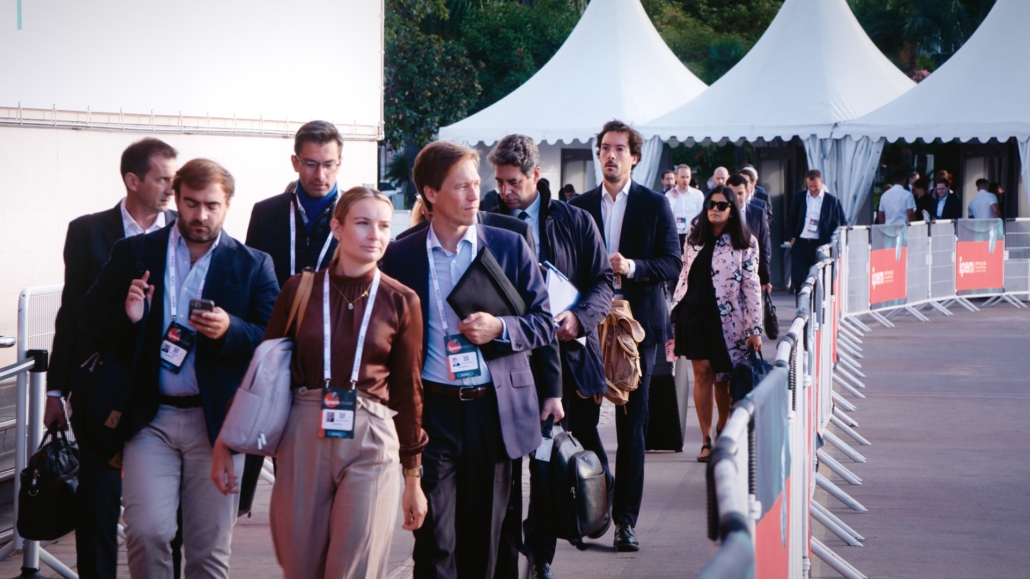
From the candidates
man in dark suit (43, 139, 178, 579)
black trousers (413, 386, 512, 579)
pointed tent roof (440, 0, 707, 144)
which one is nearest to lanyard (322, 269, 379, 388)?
black trousers (413, 386, 512, 579)

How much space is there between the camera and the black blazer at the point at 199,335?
14.6 feet

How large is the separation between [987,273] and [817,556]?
48.5 feet

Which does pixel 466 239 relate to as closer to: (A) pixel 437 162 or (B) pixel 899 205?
(A) pixel 437 162

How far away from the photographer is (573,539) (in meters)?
5.28

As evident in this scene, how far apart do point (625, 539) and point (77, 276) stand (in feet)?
9.89

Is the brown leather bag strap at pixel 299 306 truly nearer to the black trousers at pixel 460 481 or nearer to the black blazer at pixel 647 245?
the black trousers at pixel 460 481

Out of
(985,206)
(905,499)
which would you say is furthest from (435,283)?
(985,206)

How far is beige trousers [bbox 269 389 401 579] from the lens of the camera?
402 centimetres

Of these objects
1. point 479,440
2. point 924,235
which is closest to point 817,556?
point 479,440

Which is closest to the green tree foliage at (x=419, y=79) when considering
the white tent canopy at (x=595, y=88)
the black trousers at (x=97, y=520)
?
the white tent canopy at (x=595, y=88)

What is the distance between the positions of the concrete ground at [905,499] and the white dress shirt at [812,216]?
4696 millimetres

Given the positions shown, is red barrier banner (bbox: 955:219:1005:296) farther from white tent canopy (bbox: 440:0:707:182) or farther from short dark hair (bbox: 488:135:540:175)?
short dark hair (bbox: 488:135:540:175)

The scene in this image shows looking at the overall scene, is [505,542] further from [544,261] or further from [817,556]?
[817,556]

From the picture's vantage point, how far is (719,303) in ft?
27.8
